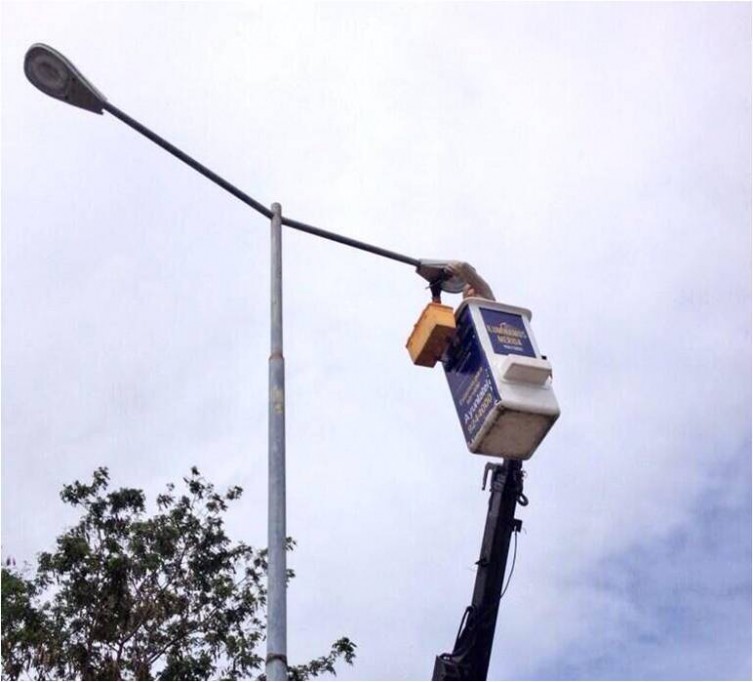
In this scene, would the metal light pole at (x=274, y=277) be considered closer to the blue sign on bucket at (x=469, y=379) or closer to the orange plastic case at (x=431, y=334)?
the orange plastic case at (x=431, y=334)

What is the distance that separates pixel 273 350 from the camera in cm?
484

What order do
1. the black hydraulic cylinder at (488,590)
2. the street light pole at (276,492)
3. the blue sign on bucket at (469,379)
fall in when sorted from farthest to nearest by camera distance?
the black hydraulic cylinder at (488,590) → the blue sign on bucket at (469,379) → the street light pole at (276,492)

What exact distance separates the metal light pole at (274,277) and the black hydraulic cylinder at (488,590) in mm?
2339

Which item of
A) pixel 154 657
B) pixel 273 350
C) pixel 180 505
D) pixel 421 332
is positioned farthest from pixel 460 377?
pixel 180 505

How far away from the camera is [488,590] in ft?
25.2

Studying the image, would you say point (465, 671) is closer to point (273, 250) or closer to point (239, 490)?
point (273, 250)

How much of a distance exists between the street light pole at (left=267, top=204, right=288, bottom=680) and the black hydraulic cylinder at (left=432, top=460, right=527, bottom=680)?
10.5ft

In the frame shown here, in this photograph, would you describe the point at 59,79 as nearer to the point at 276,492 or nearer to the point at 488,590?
the point at 276,492

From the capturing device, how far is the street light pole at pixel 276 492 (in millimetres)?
3840

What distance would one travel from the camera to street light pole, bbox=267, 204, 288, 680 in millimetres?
3840

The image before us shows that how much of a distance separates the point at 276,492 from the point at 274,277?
135 centimetres

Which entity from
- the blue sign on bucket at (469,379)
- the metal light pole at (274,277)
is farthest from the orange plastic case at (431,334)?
the metal light pole at (274,277)

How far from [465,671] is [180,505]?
340 inches

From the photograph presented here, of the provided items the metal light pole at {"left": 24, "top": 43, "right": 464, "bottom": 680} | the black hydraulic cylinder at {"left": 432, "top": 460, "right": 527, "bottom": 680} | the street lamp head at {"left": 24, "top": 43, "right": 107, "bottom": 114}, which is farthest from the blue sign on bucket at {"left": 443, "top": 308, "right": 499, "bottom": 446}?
the black hydraulic cylinder at {"left": 432, "top": 460, "right": 527, "bottom": 680}
